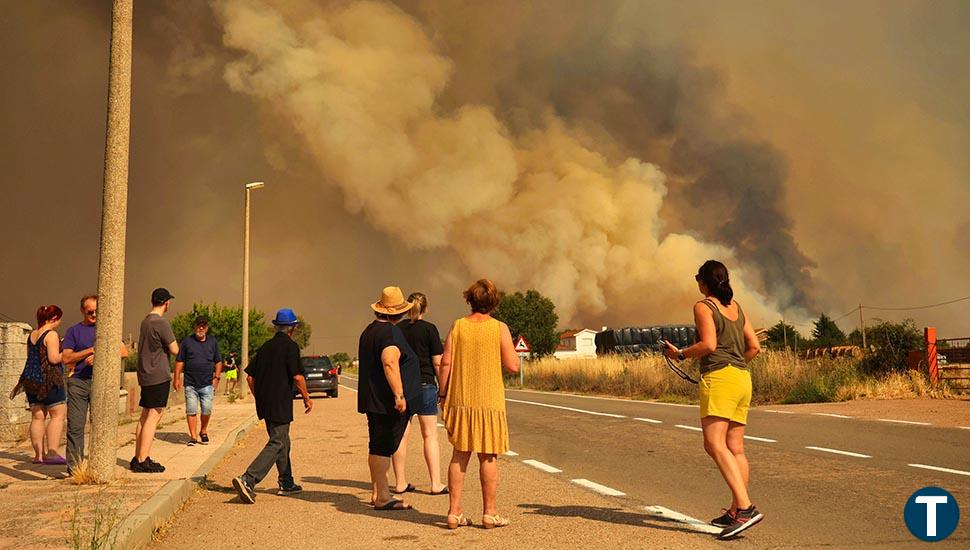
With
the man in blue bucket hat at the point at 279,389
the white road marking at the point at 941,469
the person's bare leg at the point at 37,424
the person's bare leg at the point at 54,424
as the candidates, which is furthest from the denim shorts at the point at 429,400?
the white road marking at the point at 941,469

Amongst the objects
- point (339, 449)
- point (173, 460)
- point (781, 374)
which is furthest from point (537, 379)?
point (173, 460)

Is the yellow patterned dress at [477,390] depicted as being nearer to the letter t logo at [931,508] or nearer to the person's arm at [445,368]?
the person's arm at [445,368]

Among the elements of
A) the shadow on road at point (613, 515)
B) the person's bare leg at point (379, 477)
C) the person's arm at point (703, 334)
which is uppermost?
the person's arm at point (703, 334)

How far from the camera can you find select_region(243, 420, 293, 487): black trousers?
856 centimetres

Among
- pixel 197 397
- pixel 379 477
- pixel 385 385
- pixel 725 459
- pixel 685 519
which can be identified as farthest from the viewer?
pixel 197 397

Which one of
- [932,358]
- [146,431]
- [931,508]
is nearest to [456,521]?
[931,508]

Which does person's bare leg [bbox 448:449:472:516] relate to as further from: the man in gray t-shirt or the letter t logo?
the man in gray t-shirt

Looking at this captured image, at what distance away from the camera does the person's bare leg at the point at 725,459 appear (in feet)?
20.9

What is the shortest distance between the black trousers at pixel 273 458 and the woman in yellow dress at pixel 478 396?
246 centimetres

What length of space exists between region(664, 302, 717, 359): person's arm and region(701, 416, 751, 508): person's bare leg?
18.7 inches

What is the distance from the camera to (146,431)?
9.80m

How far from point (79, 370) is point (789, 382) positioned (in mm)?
19256

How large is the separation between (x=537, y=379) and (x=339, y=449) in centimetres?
3028

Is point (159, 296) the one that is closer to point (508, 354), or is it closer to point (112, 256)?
point (112, 256)
